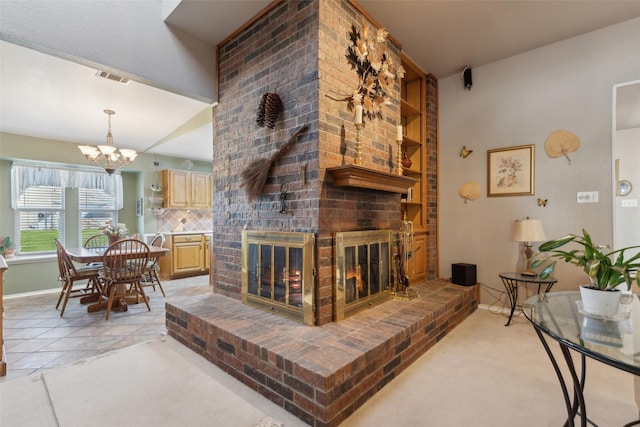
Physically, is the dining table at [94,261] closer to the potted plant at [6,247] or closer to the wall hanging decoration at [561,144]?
the potted plant at [6,247]

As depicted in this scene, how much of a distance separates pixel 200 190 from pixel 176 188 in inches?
20.1

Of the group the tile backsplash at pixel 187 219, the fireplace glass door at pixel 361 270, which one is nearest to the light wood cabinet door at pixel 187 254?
the tile backsplash at pixel 187 219

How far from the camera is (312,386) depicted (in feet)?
4.97

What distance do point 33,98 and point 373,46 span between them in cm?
370

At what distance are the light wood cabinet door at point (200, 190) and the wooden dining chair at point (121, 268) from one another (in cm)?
252

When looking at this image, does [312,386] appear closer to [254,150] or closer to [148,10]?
[254,150]

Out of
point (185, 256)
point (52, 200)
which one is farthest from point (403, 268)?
point (52, 200)

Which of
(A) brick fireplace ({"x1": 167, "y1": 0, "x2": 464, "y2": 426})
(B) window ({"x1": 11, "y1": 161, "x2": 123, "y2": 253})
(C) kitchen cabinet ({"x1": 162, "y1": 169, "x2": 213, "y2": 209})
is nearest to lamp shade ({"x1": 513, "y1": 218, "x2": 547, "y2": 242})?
(A) brick fireplace ({"x1": 167, "y1": 0, "x2": 464, "y2": 426})

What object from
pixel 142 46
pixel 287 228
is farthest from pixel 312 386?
pixel 142 46

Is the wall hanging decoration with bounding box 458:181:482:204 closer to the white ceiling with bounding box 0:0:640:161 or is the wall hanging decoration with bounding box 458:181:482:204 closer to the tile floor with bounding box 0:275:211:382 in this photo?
the white ceiling with bounding box 0:0:640:161

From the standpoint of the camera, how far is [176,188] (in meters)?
5.88

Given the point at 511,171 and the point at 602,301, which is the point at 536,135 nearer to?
the point at 511,171

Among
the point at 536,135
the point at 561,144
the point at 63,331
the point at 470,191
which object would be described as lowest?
the point at 63,331

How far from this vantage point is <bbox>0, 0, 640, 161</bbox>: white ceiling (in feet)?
8.15
